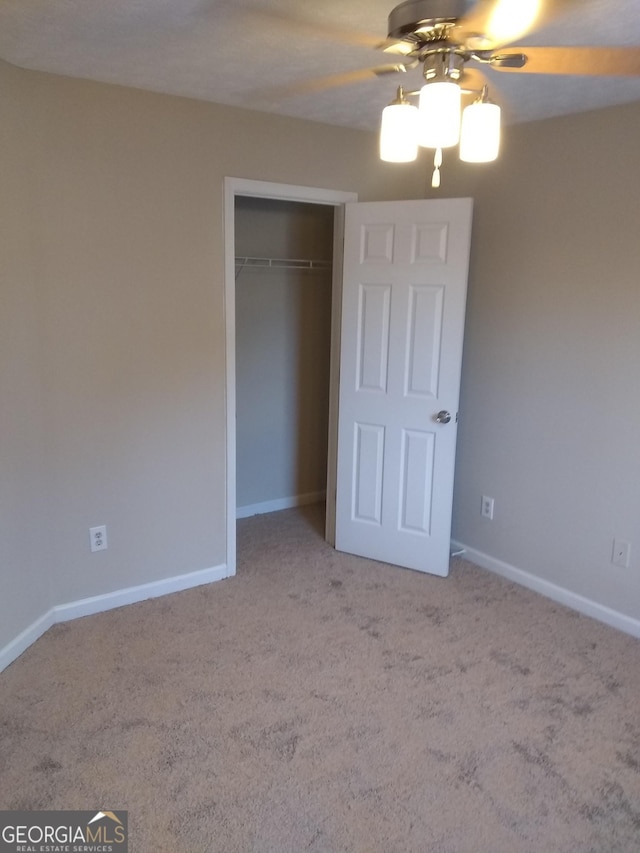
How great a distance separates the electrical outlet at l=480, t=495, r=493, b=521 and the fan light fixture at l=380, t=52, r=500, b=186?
7.30 ft

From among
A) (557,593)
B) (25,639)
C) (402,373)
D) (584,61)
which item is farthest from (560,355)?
(25,639)

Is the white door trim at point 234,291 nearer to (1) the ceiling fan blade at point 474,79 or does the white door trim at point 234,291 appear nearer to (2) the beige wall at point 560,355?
(2) the beige wall at point 560,355

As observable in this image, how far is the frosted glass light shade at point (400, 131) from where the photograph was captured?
1.74m

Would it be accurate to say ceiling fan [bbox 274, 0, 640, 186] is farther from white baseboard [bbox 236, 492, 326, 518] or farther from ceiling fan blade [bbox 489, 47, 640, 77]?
white baseboard [bbox 236, 492, 326, 518]

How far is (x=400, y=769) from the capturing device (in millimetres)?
2170

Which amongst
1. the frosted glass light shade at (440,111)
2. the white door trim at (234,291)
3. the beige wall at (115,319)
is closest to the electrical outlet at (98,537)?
the beige wall at (115,319)

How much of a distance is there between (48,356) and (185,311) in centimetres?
67

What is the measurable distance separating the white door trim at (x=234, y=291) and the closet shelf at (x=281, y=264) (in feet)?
2.24

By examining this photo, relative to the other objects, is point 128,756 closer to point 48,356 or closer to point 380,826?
point 380,826

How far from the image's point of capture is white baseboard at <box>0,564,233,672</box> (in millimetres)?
2764

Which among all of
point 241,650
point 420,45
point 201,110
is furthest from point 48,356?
point 420,45

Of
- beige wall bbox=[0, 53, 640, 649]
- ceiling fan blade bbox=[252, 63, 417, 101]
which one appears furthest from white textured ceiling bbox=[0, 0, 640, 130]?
beige wall bbox=[0, 53, 640, 649]

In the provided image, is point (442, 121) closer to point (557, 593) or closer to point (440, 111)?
point (440, 111)

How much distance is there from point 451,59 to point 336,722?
7.25ft
